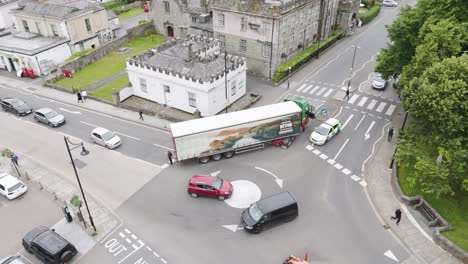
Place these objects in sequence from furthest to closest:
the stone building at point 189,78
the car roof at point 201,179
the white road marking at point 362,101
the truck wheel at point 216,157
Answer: the white road marking at point 362,101, the stone building at point 189,78, the truck wheel at point 216,157, the car roof at point 201,179

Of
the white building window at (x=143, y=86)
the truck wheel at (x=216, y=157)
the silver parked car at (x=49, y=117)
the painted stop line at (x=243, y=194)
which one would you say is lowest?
the painted stop line at (x=243, y=194)

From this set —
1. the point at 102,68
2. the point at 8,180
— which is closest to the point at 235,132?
the point at 8,180

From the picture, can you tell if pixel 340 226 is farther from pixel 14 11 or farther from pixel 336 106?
pixel 14 11

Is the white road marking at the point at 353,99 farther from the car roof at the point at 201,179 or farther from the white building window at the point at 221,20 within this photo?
the car roof at the point at 201,179

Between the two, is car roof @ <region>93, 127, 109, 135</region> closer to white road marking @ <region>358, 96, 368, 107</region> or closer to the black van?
the black van

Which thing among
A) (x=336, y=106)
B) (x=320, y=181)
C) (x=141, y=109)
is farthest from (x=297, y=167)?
(x=141, y=109)

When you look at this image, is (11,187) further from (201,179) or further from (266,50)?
(266,50)

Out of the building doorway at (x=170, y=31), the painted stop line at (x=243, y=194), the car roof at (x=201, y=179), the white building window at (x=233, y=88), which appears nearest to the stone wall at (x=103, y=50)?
the building doorway at (x=170, y=31)
